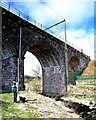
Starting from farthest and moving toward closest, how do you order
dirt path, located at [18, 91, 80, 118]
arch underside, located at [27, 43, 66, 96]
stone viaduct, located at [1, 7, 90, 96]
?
1. arch underside, located at [27, 43, 66, 96]
2. stone viaduct, located at [1, 7, 90, 96]
3. dirt path, located at [18, 91, 80, 118]

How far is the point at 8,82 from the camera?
11250 mm

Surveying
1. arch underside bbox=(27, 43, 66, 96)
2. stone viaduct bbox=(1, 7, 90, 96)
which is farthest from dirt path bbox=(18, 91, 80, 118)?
arch underside bbox=(27, 43, 66, 96)

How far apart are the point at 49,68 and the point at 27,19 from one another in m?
10.5

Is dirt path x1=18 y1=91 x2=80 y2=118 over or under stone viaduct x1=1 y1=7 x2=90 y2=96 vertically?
under

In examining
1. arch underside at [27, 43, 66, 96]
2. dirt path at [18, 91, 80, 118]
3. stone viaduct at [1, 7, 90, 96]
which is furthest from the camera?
arch underside at [27, 43, 66, 96]

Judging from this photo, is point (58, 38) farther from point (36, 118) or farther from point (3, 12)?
point (36, 118)

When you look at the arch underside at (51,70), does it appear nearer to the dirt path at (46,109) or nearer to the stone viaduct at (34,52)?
the stone viaduct at (34,52)

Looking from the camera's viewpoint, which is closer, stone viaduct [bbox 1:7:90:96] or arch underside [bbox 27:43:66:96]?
stone viaduct [bbox 1:7:90:96]

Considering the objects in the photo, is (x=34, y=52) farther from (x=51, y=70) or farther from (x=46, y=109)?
(x=46, y=109)

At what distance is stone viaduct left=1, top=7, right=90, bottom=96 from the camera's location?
439 inches

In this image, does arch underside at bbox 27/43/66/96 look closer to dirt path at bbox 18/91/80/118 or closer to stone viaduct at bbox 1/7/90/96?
stone viaduct at bbox 1/7/90/96

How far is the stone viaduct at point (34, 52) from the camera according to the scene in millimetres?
11148

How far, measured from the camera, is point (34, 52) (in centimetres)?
1941

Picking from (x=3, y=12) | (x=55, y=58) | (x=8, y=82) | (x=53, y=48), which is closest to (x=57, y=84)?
(x=55, y=58)
